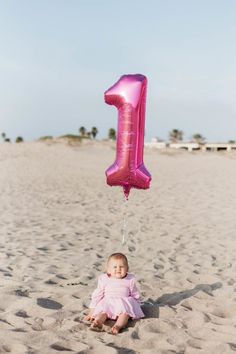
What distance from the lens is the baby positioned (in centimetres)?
450

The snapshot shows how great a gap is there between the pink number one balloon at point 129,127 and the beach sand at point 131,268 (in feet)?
2.70

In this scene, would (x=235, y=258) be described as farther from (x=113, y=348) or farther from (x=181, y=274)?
(x=113, y=348)

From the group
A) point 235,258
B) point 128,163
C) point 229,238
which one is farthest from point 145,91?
point 229,238

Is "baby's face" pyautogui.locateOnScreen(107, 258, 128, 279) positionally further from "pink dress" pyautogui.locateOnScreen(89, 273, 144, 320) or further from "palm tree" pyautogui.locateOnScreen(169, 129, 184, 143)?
"palm tree" pyautogui.locateOnScreen(169, 129, 184, 143)

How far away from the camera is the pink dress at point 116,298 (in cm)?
452

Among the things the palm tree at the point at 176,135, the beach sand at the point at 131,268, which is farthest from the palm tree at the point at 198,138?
the beach sand at the point at 131,268

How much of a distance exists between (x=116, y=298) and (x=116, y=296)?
0.02 m

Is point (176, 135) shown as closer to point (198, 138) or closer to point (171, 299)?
point (198, 138)

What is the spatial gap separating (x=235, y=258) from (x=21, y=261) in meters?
2.95

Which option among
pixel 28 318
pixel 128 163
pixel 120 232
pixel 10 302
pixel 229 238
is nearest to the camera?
pixel 28 318

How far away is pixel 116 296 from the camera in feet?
15.0

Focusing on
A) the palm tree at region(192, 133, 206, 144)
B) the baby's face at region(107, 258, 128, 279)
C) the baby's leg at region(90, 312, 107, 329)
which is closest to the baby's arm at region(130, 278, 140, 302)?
the baby's face at region(107, 258, 128, 279)

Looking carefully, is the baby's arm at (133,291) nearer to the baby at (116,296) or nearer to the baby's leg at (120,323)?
the baby at (116,296)

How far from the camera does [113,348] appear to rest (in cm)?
388
